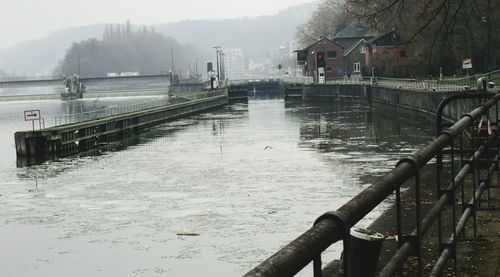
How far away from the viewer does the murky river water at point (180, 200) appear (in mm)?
15812

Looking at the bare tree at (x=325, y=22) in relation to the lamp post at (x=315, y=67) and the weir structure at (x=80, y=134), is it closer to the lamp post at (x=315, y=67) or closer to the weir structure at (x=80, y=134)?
the lamp post at (x=315, y=67)

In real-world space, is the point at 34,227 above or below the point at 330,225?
below

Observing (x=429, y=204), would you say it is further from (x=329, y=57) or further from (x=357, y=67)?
(x=329, y=57)

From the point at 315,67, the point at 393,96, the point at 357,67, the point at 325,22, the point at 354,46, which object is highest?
the point at 325,22

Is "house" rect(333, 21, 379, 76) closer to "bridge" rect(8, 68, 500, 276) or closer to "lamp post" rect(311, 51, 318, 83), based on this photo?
"lamp post" rect(311, 51, 318, 83)

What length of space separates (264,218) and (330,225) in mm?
17081

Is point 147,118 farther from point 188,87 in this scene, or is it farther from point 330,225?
point 188,87

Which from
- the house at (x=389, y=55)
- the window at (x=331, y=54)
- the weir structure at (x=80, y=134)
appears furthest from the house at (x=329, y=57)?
the weir structure at (x=80, y=134)

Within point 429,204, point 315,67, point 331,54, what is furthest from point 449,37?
point 331,54

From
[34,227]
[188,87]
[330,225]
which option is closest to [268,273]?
[330,225]

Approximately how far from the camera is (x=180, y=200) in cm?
2338

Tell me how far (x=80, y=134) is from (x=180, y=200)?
27.0 m

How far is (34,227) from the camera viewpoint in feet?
65.3

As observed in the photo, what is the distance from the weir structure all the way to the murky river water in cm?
172
